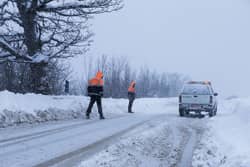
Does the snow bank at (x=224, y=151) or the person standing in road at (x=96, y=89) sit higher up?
the person standing in road at (x=96, y=89)

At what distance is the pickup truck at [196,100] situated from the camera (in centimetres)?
2133

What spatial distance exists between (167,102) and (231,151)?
28.7m

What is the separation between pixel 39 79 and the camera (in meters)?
20.1

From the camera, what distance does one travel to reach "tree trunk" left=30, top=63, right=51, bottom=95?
19797 millimetres

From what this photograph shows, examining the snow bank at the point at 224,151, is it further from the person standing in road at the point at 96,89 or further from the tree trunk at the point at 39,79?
the tree trunk at the point at 39,79

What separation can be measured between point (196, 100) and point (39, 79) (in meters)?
8.35

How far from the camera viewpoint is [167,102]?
3672 cm

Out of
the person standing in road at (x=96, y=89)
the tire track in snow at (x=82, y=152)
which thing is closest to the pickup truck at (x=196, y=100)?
the person standing in road at (x=96, y=89)

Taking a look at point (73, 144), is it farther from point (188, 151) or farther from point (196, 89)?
point (196, 89)

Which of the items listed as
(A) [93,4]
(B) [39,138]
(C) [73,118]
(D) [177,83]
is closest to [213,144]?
(B) [39,138]

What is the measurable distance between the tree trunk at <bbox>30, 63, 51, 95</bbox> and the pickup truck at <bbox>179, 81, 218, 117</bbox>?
7.25m

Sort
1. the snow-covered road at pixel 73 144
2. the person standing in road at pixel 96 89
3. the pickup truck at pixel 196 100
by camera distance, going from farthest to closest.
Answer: the pickup truck at pixel 196 100, the person standing in road at pixel 96 89, the snow-covered road at pixel 73 144

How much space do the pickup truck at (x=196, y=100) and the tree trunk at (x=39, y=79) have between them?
7.25m

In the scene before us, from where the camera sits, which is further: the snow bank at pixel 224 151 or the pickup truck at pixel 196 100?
the pickup truck at pixel 196 100
